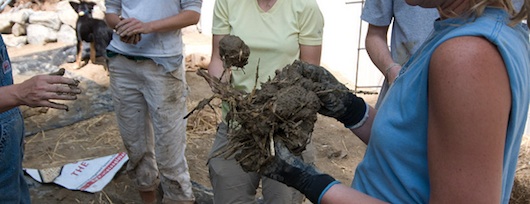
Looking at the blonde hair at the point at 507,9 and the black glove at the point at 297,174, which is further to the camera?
the black glove at the point at 297,174

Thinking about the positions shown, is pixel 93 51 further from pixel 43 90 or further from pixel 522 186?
pixel 522 186

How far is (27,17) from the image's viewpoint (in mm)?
9234

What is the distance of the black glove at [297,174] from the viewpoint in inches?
57.6

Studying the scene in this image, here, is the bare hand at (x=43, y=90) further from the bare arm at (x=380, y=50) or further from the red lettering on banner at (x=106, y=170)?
the red lettering on banner at (x=106, y=170)

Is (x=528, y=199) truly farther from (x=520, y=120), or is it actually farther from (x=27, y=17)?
(x=27, y=17)

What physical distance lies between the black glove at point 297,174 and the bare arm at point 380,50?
1.12 m

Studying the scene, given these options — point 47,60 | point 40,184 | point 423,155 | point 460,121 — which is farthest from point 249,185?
Answer: point 47,60

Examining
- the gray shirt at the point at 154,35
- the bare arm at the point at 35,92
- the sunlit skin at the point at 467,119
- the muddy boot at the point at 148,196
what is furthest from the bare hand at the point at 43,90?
the muddy boot at the point at 148,196

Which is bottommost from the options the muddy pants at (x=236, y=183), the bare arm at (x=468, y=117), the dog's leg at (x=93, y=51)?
the dog's leg at (x=93, y=51)

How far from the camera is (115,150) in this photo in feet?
16.6

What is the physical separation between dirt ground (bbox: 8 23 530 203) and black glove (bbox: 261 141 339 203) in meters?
2.54

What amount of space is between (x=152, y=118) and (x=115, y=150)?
1.53m

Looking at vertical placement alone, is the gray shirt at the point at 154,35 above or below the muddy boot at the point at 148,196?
above

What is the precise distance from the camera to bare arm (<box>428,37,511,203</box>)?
105 cm
